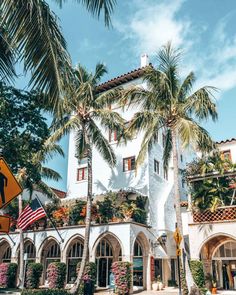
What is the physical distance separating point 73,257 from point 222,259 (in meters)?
11.6

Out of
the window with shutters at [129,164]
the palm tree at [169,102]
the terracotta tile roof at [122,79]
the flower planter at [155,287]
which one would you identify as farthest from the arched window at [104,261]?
the terracotta tile roof at [122,79]

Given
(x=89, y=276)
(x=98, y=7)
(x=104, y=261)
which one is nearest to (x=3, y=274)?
(x=104, y=261)

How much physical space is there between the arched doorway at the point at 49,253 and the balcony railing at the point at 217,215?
13.0 m

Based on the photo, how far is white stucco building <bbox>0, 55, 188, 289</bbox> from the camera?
2423 centimetres

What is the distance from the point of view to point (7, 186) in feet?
16.2

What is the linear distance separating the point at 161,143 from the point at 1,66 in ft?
81.1

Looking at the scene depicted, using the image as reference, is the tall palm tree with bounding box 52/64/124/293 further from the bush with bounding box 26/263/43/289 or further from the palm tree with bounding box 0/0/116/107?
the palm tree with bounding box 0/0/116/107

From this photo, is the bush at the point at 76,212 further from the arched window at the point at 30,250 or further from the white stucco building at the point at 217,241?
the white stucco building at the point at 217,241

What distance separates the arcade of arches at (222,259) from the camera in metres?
22.5

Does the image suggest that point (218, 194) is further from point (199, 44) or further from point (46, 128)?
point (199, 44)

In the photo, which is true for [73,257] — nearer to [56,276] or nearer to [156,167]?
[56,276]

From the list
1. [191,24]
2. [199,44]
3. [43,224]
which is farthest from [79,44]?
[43,224]

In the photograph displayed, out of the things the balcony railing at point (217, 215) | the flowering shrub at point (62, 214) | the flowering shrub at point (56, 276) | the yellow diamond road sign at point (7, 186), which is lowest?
the flowering shrub at point (56, 276)

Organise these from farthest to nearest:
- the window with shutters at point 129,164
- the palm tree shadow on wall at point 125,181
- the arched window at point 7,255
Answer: the arched window at point 7,255, the window with shutters at point 129,164, the palm tree shadow on wall at point 125,181
